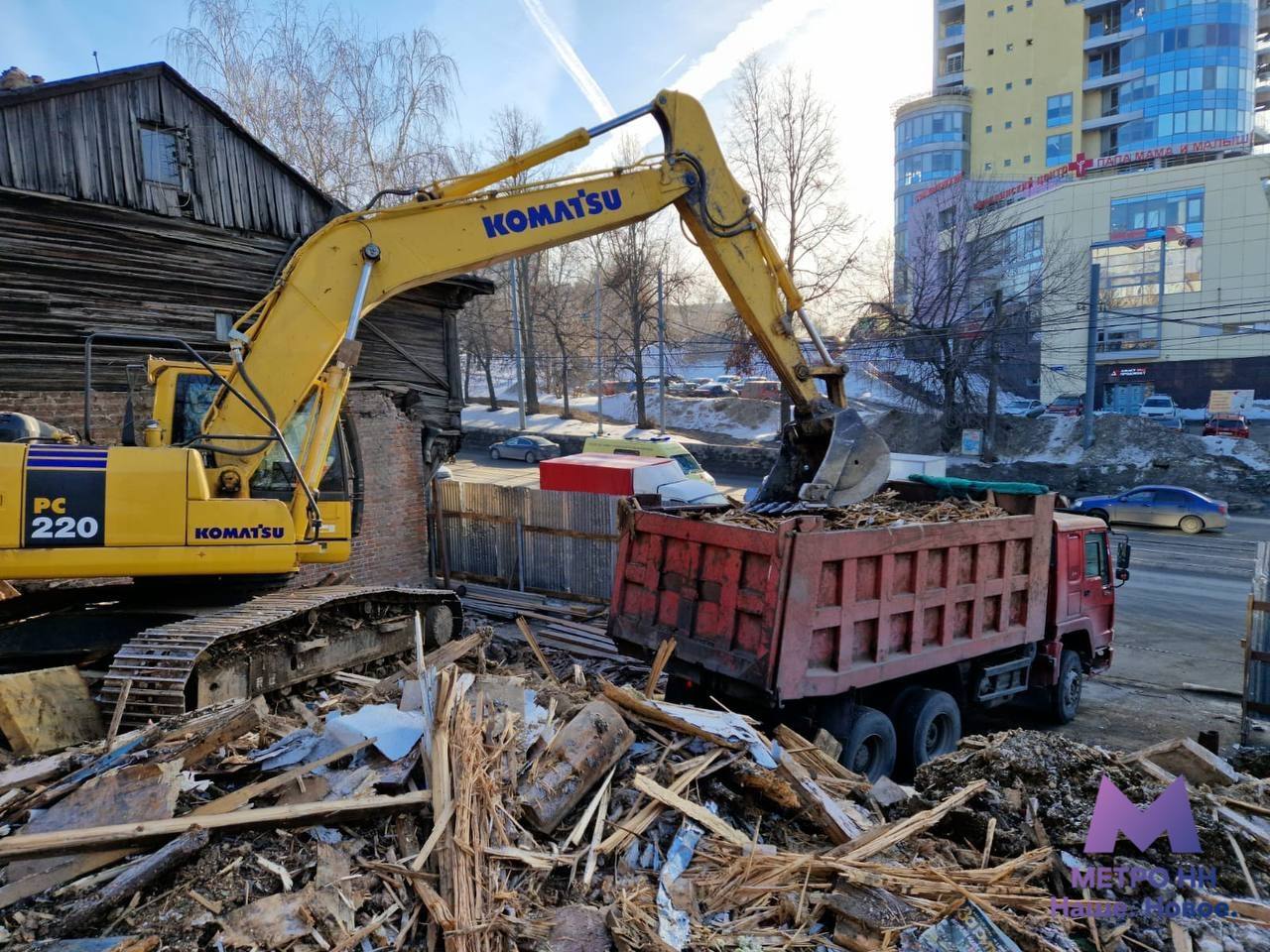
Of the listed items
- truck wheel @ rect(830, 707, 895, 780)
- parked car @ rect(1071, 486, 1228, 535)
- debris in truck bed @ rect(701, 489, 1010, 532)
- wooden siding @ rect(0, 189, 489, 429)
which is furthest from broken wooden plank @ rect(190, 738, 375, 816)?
parked car @ rect(1071, 486, 1228, 535)

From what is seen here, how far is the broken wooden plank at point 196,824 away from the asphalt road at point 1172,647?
652 cm

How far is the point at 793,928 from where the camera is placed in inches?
133

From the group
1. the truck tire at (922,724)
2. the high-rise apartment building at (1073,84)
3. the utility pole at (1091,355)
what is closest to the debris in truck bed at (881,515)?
the truck tire at (922,724)

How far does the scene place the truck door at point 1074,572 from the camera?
301 inches

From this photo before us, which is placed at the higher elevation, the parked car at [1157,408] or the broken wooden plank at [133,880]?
the parked car at [1157,408]

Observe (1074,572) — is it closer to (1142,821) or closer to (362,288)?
(1142,821)

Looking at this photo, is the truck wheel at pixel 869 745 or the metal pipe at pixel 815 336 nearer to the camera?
the truck wheel at pixel 869 745

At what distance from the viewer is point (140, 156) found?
9.30 m

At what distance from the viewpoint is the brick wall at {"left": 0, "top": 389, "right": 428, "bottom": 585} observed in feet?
37.9

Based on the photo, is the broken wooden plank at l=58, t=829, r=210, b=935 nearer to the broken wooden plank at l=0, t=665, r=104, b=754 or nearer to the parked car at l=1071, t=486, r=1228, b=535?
the broken wooden plank at l=0, t=665, r=104, b=754

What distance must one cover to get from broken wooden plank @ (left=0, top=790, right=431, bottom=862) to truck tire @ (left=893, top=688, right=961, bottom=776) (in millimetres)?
4214

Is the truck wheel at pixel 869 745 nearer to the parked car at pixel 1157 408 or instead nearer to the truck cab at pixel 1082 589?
the truck cab at pixel 1082 589

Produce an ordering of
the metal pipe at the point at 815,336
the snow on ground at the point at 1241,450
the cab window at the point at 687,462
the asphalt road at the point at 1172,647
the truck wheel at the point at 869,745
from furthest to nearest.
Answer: the snow on ground at the point at 1241,450 < the cab window at the point at 687,462 < the asphalt road at the point at 1172,647 < the metal pipe at the point at 815,336 < the truck wheel at the point at 869,745

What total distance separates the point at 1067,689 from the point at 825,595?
13.9 ft
